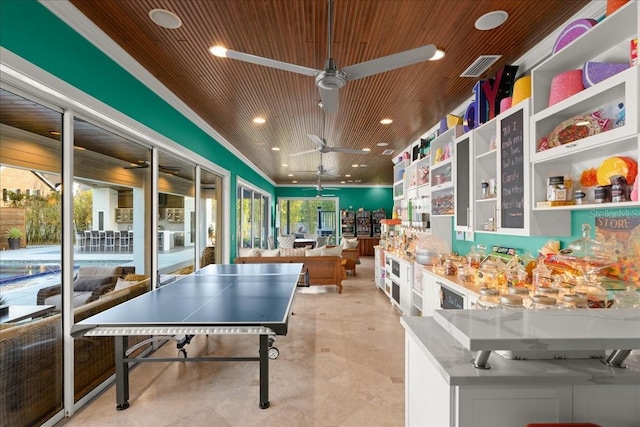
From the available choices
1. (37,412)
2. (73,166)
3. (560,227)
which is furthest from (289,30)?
(37,412)

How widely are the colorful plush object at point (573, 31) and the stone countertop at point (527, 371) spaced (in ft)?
6.40

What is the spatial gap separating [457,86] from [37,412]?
176 inches

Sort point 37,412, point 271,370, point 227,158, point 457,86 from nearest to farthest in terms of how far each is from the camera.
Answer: point 37,412 → point 271,370 → point 457,86 → point 227,158

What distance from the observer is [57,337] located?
2.44 metres

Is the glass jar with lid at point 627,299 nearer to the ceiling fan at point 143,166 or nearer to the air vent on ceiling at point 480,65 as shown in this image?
the air vent on ceiling at point 480,65

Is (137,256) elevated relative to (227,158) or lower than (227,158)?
lower

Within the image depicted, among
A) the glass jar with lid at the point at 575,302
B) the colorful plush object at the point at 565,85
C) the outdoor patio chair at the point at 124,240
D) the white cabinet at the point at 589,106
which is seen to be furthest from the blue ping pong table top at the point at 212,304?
the colorful plush object at the point at 565,85

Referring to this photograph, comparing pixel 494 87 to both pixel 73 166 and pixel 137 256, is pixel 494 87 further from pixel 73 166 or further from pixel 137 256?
pixel 137 256

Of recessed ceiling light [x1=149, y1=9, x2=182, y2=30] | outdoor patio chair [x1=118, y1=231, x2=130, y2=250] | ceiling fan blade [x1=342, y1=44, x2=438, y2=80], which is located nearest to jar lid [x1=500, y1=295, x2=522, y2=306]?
ceiling fan blade [x1=342, y1=44, x2=438, y2=80]

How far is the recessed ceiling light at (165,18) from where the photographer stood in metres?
2.30

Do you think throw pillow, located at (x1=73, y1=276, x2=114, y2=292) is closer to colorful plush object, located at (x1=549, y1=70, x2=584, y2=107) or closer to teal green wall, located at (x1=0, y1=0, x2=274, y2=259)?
teal green wall, located at (x1=0, y1=0, x2=274, y2=259)

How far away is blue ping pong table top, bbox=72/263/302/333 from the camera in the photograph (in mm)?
2029

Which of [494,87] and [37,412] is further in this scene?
[494,87]

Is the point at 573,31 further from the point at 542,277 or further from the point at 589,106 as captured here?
the point at 542,277
